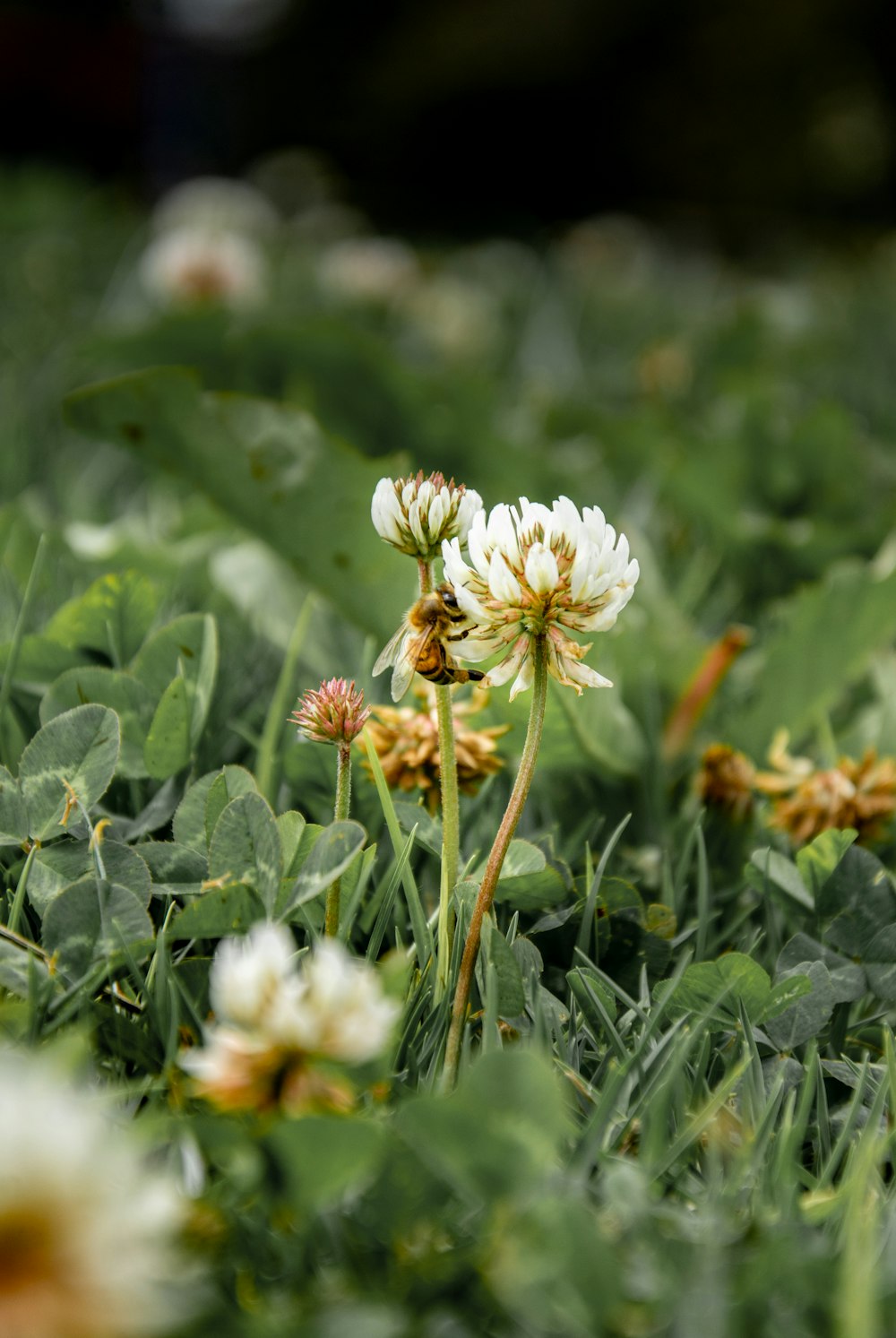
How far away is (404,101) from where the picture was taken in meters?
6.29

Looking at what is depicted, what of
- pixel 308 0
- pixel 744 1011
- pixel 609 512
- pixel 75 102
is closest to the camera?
pixel 744 1011

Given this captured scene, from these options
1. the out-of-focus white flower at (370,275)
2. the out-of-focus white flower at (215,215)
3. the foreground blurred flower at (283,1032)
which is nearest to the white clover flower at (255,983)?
the foreground blurred flower at (283,1032)

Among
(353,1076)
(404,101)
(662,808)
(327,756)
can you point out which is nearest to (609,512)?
(662,808)

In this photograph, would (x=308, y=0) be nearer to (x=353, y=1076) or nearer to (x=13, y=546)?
(x=13, y=546)

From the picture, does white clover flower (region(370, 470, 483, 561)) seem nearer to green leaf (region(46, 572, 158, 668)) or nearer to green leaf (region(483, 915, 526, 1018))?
green leaf (region(483, 915, 526, 1018))

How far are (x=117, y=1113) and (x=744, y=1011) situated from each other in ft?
0.90

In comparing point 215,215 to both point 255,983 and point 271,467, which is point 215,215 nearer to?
point 271,467

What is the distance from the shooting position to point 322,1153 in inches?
15.5

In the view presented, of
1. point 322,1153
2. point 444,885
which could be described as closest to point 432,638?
point 444,885

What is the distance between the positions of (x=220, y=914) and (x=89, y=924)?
58 mm

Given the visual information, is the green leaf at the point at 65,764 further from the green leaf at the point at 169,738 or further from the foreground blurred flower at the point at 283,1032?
the foreground blurred flower at the point at 283,1032

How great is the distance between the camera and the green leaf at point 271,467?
863 mm

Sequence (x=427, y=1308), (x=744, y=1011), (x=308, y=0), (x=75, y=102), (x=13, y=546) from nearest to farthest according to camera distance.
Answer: (x=427, y=1308) < (x=744, y=1011) < (x=13, y=546) < (x=75, y=102) < (x=308, y=0)

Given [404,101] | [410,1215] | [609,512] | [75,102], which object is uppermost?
[410,1215]
